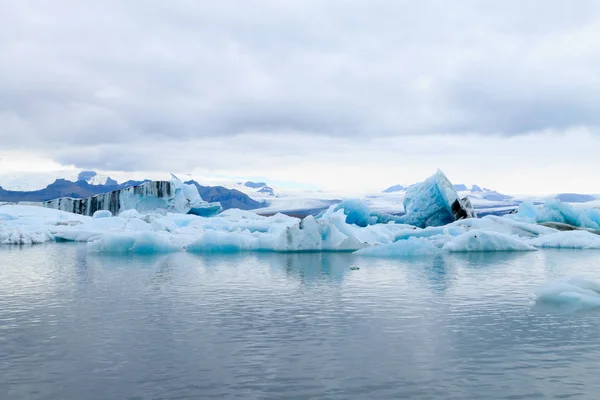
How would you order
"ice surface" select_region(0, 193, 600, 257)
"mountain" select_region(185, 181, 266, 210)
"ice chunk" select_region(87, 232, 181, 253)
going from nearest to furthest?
"ice surface" select_region(0, 193, 600, 257) → "ice chunk" select_region(87, 232, 181, 253) → "mountain" select_region(185, 181, 266, 210)

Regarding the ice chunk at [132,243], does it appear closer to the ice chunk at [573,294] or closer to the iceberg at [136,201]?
the ice chunk at [573,294]

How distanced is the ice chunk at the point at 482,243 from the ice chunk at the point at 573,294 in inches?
457

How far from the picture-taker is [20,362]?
245 inches

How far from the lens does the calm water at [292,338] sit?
5336mm

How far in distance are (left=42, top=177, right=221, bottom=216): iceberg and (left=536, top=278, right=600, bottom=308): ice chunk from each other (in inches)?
1465

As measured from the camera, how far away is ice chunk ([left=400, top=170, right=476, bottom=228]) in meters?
32.6

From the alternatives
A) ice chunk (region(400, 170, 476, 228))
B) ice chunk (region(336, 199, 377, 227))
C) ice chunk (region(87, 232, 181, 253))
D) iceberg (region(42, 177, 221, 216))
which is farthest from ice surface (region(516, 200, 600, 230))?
iceberg (region(42, 177, 221, 216))

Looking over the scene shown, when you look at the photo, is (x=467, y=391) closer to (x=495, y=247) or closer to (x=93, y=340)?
(x=93, y=340)

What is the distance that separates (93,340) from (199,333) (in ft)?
4.20

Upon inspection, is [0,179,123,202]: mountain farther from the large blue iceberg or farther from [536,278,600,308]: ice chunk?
[536,278,600,308]: ice chunk

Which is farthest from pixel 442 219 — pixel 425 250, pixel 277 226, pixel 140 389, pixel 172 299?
pixel 140 389

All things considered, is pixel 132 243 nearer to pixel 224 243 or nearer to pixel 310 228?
pixel 224 243

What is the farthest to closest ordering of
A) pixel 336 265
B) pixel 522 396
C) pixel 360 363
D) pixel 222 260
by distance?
pixel 222 260 < pixel 336 265 < pixel 360 363 < pixel 522 396

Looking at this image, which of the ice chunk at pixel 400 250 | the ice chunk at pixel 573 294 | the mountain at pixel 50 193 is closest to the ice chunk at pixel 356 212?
the ice chunk at pixel 400 250
